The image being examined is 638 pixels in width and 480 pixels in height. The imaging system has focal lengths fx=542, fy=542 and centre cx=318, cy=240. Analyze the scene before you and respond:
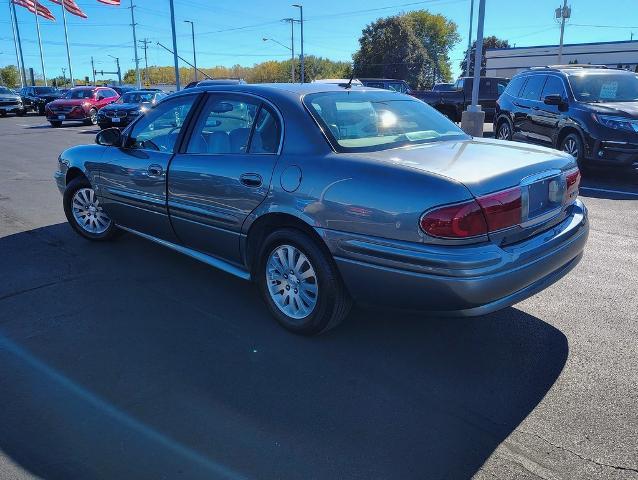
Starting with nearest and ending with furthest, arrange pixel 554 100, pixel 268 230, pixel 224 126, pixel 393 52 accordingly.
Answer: pixel 268 230 → pixel 224 126 → pixel 554 100 → pixel 393 52

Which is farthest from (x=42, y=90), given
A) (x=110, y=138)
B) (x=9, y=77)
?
(x=9, y=77)

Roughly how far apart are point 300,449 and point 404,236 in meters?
1.20

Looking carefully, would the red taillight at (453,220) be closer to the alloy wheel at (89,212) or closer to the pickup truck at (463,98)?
the alloy wheel at (89,212)

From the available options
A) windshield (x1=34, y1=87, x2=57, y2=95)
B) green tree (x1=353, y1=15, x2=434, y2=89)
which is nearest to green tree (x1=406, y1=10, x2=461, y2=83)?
green tree (x1=353, y1=15, x2=434, y2=89)

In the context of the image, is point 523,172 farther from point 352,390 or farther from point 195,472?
point 195,472

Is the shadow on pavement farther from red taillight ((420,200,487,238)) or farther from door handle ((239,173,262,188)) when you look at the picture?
door handle ((239,173,262,188))

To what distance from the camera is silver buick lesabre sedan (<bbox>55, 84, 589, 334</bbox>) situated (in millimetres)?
2887

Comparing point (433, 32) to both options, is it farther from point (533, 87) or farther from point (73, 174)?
point (73, 174)

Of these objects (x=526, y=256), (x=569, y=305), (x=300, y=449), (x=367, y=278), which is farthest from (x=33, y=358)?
(x=569, y=305)

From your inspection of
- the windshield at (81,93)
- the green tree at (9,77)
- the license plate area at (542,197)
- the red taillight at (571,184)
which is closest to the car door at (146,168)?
the license plate area at (542,197)

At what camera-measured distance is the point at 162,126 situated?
4.64 meters

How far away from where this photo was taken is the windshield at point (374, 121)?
3.57 metres

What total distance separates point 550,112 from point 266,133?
24.5 feet

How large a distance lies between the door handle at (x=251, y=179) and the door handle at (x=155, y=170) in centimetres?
102
